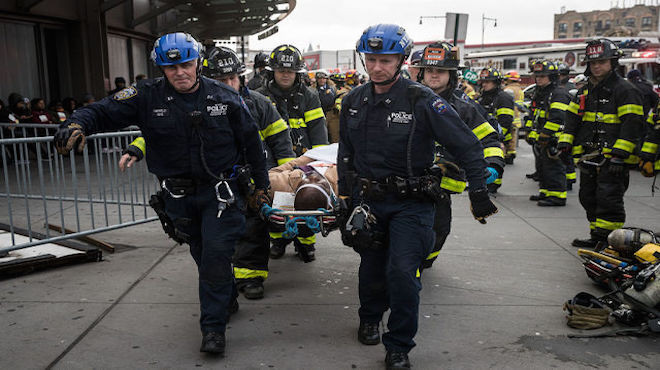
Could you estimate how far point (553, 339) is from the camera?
377 centimetres

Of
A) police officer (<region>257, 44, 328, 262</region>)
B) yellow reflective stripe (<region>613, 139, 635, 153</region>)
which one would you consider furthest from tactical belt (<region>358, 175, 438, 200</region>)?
yellow reflective stripe (<region>613, 139, 635, 153</region>)

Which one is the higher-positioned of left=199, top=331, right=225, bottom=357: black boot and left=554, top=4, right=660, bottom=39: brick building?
left=554, top=4, right=660, bottom=39: brick building

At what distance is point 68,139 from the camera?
3143mm

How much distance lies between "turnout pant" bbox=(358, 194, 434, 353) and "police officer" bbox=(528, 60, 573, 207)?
16.3 ft

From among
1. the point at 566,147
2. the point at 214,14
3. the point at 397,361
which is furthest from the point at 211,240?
the point at 214,14

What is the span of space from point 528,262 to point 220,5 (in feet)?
54.9

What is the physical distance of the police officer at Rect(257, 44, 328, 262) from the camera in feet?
17.3

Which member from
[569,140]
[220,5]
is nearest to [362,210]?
[569,140]

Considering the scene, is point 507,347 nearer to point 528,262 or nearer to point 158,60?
point 528,262

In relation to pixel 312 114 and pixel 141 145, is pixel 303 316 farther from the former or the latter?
pixel 312 114

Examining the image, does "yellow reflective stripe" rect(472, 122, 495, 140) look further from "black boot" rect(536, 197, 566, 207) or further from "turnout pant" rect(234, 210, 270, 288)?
"black boot" rect(536, 197, 566, 207)

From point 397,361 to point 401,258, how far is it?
1.98 ft

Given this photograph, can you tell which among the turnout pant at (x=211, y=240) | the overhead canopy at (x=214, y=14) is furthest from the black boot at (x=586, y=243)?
the overhead canopy at (x=214, y=14)

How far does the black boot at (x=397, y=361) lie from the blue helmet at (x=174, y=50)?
84.7 inches
